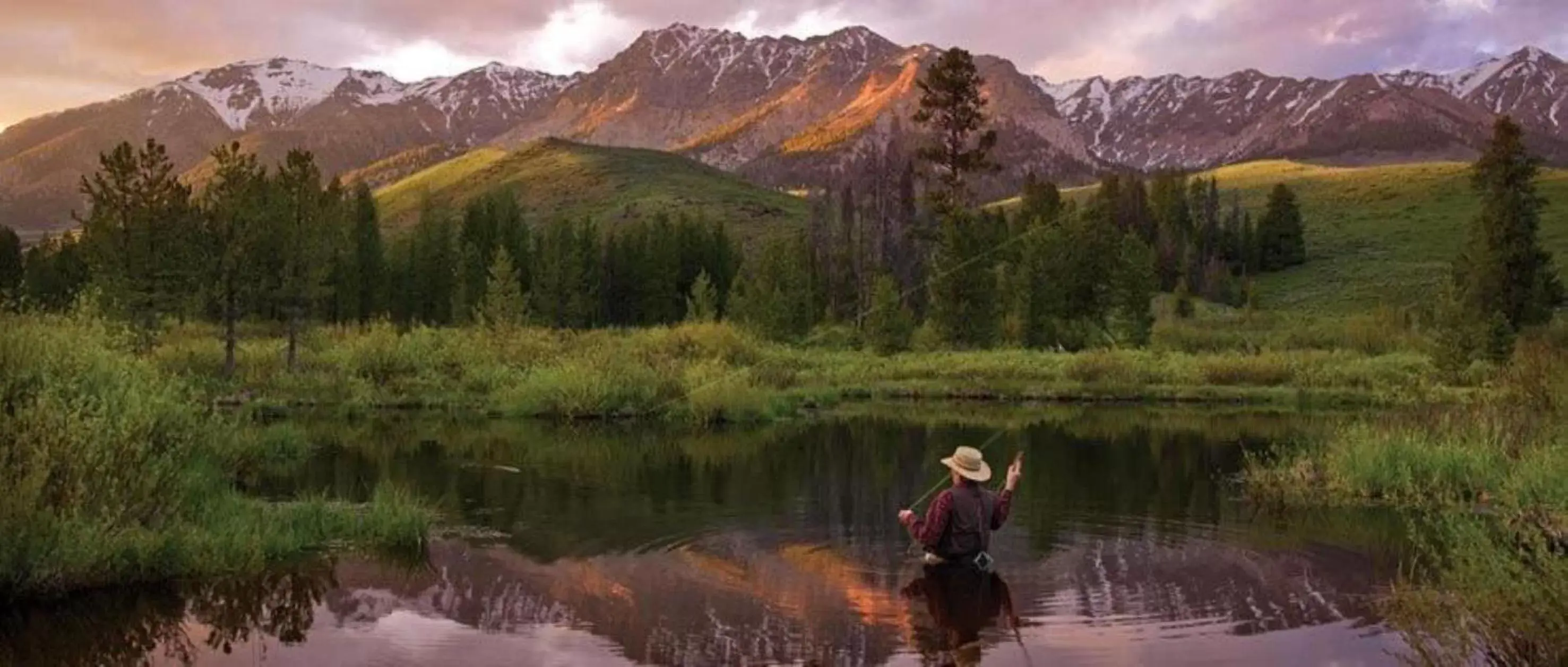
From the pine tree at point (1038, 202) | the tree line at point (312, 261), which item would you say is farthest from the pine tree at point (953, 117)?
the pine tree at point (1038, 202)

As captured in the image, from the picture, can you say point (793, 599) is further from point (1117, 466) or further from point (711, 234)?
point (711, 234)

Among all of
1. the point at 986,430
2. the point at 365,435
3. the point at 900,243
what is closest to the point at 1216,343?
the point at 900,243

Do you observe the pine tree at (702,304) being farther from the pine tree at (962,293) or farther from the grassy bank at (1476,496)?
the grassy bank at (1476,496)

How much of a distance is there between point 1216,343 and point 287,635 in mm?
61400

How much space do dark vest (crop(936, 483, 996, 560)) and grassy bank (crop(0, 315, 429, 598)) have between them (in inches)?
272

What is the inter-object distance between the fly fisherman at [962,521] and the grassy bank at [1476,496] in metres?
4.19

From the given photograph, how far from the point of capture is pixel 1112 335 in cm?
6775

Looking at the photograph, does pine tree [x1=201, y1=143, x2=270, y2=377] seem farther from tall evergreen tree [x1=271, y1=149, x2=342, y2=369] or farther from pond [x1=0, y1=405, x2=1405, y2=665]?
pond [x1=0, y1=405, x2=1405, y2=665]

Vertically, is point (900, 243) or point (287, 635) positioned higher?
point (900, 243)

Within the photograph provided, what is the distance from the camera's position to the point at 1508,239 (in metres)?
51.6

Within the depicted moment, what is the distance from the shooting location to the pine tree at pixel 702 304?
64075 millimetres

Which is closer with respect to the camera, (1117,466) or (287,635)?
(287,635)

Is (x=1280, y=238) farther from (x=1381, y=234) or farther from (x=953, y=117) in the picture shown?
(x=953, y=117)

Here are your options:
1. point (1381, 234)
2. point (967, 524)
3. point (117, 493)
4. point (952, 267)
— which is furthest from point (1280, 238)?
point (117, 493)
